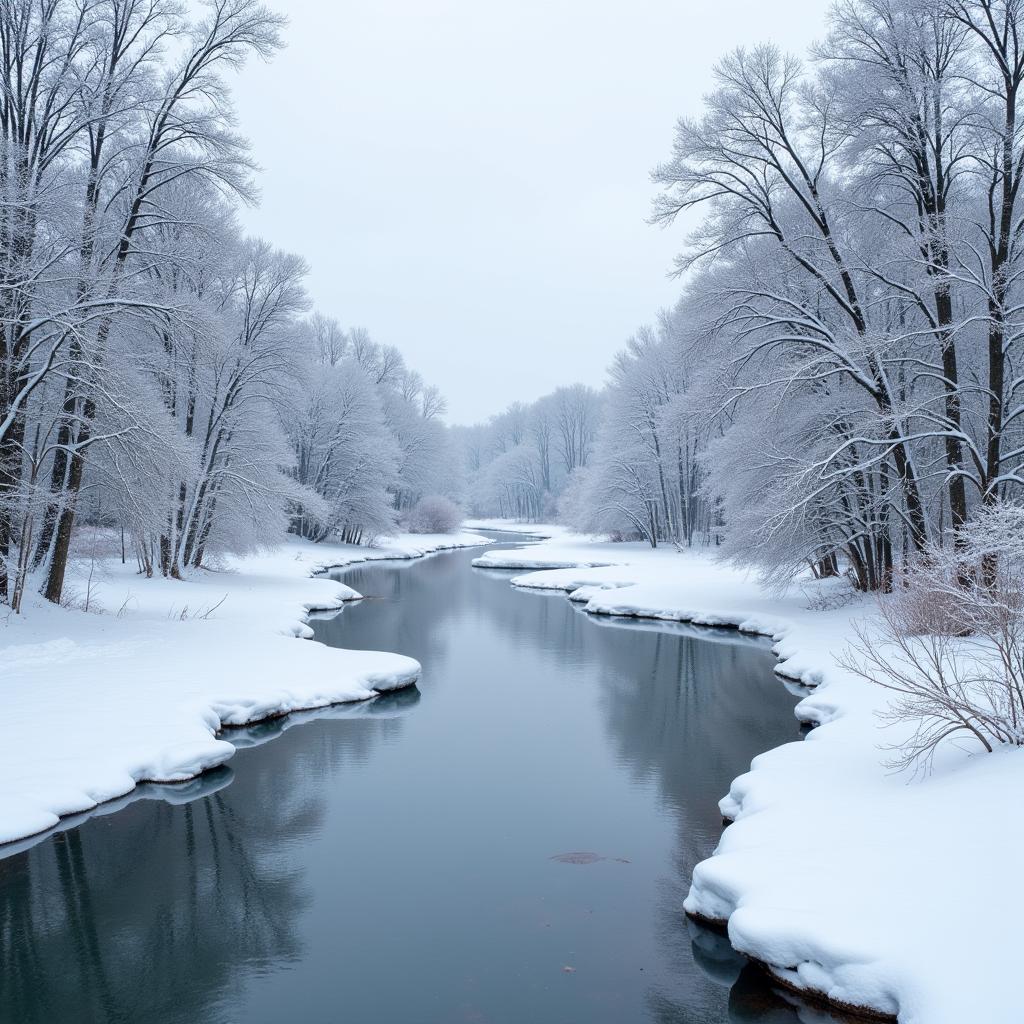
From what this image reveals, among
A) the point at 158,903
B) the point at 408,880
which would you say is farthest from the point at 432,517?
the point at 158,903

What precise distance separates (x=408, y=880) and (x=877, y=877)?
3897 mm

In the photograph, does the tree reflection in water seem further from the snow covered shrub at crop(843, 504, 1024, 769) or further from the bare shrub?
the bare shrub

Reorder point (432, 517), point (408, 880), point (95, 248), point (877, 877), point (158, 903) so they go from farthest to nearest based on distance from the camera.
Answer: point (432, 517) → point (95, 248) → point (408, 880) → point (158, 903) → point (877, 877)

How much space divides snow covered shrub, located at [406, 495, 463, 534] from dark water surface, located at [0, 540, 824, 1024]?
45.8 metres

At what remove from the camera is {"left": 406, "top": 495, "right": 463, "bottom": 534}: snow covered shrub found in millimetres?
58562

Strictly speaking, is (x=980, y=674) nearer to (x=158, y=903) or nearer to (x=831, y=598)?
(x=158, y=903)

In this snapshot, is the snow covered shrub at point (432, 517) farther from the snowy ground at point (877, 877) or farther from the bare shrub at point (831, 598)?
the snowy ground at point (877, 877)

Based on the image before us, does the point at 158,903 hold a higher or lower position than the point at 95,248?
lower

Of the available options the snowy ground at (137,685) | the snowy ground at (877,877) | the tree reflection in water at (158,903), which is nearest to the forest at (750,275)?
the snowy ground at (137,685)

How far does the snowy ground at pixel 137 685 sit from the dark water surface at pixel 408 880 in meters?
0.36

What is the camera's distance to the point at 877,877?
5.36 metres

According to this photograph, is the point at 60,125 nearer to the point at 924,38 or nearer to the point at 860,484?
the point at 924,38

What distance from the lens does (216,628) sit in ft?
51.2

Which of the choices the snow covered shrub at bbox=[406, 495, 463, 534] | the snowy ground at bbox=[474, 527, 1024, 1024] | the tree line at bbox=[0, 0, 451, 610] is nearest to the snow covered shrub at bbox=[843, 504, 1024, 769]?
the snowy ground at bbox=[474, 527, 1024, 1024]
